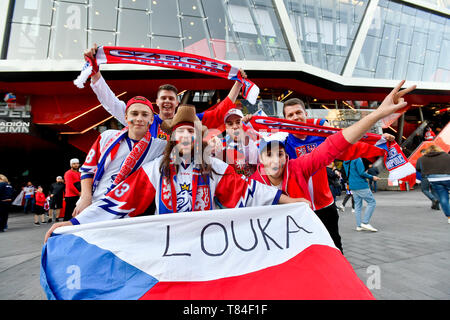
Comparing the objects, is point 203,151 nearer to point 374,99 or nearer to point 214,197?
point 214,197

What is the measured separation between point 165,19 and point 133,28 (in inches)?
89.3

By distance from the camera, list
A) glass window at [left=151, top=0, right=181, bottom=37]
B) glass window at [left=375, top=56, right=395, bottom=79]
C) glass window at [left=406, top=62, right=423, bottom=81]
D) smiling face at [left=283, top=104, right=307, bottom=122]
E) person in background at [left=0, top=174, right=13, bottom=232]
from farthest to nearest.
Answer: glass window at [left=406, top=62, right=423, bottom=81] → glass window at [left=375, top=56, right=395, bottom=79] → glass window at [left=151, top=0, right=181, bottom=37] → person in background at [left=0, top=174, right=13, bottom=232] → smiling face at [left=283, top=104, right=307, bottom=122]

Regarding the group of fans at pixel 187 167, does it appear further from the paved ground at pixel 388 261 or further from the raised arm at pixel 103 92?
the paved ground at pixel 388 261

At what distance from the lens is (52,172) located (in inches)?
826

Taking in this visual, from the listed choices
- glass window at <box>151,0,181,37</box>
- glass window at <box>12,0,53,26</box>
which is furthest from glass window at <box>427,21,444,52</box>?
glass window at <box>12,0,53,26</box>

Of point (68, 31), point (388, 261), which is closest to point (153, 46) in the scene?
point (68, 31)

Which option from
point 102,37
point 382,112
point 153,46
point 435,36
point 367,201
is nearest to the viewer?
point 382,112

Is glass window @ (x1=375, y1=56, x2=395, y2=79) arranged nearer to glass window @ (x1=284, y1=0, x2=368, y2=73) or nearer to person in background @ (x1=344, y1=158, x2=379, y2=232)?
glass window @ (x1=284, y1=0, x2=368, y2=73)

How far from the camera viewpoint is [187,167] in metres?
2.16

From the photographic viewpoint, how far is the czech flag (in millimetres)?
1439

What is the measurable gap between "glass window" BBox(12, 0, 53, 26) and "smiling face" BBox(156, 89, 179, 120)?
18.1m

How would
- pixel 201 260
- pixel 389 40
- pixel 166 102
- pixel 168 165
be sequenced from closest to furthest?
1. pixel 201 260
2. pixel 168 165
3. pixel 166 102
4. pixel 389 40

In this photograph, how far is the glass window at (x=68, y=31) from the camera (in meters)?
Answer: 14.6

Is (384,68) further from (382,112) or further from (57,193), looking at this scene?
(57,193)
